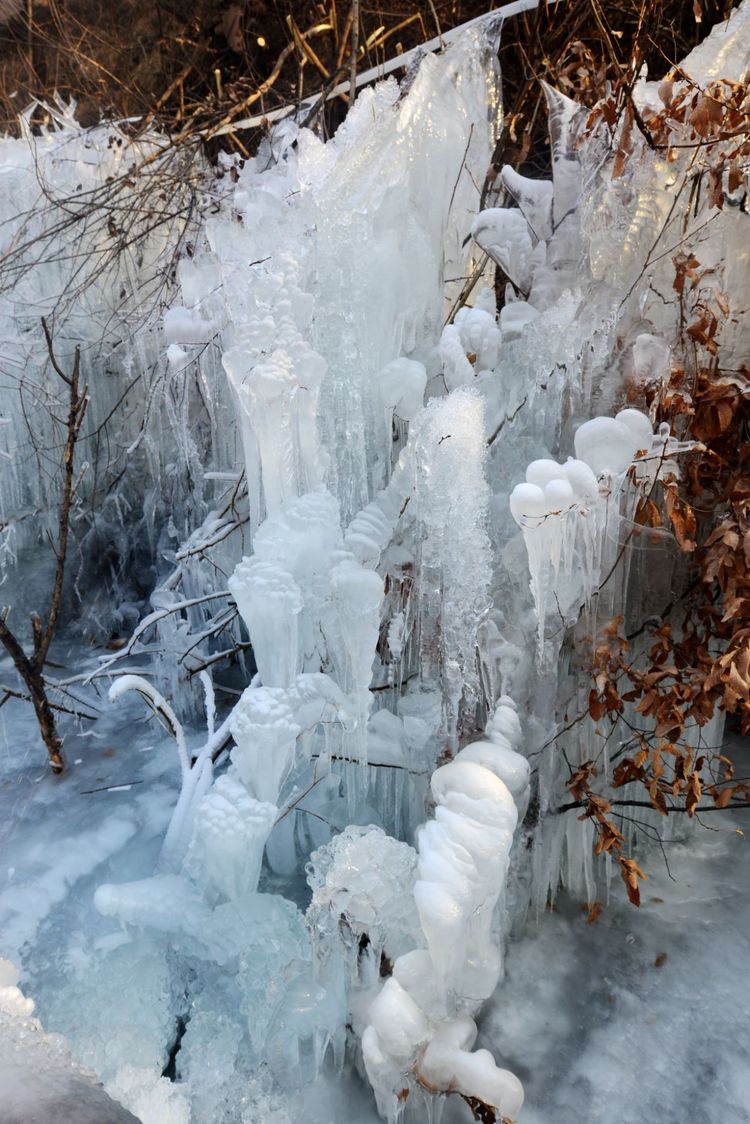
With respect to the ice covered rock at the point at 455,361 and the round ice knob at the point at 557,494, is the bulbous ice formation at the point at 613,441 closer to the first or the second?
the round ice knob at the point at 557,494

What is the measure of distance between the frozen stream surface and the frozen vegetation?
0.01 meters

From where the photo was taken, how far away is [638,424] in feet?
7.62

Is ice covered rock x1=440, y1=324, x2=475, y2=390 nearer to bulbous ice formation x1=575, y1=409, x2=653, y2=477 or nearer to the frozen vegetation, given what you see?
the frozen vegetation

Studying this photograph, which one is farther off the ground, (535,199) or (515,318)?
(535,199)

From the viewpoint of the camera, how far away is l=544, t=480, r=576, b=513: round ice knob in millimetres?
2092

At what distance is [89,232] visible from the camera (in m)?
4.66

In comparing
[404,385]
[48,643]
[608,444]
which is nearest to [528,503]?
[608,444]

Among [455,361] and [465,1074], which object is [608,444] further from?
[465,1074]

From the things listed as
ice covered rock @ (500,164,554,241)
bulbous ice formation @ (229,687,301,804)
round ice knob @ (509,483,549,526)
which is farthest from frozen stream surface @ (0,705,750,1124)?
ice covered rock @ (500,164,554,241)

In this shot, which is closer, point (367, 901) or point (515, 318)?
point (367, 901)

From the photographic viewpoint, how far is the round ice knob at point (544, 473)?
215 centimetres

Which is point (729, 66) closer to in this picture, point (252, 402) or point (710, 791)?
point (252, 402)

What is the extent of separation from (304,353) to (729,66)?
1.88 metres

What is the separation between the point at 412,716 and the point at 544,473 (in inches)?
38.0
